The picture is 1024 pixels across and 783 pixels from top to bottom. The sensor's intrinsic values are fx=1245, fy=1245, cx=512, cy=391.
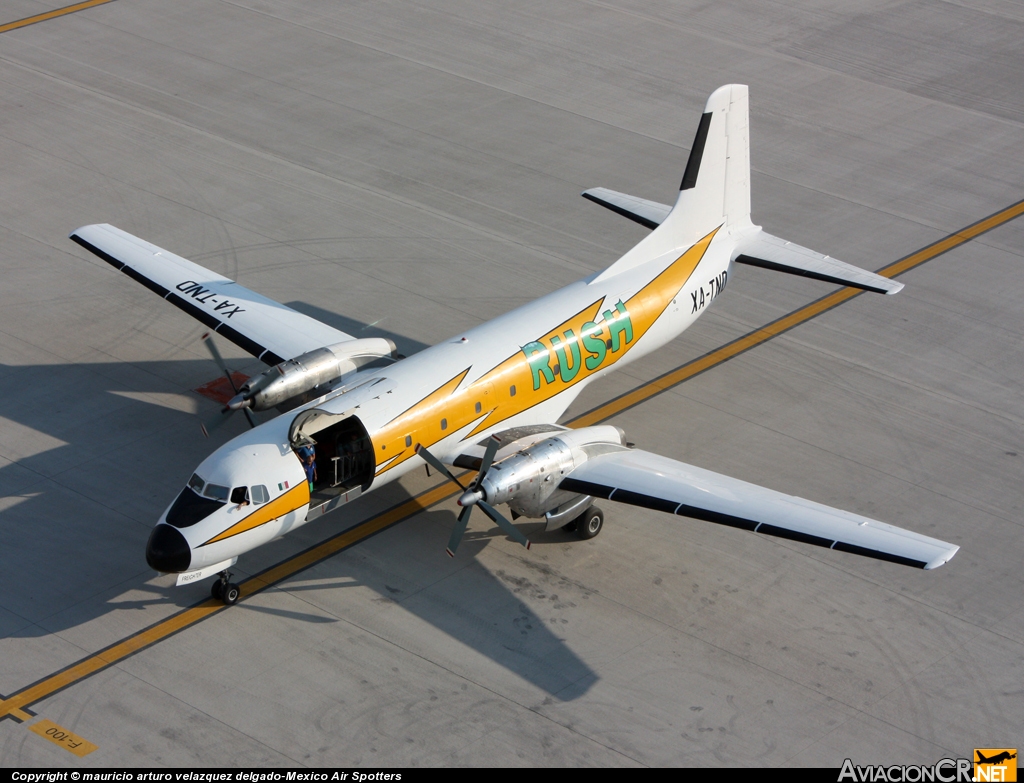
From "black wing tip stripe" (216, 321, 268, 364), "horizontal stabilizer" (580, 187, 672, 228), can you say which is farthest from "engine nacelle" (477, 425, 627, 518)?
"horizontal stabilizer" (580, 187, 672, 228)

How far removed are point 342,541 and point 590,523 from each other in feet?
15.2

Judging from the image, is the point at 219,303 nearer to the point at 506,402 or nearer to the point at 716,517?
the point at 506,402

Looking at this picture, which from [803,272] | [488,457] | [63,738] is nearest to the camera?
[63,738]

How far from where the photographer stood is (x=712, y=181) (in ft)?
91.4

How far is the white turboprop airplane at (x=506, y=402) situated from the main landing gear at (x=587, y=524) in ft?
0.12

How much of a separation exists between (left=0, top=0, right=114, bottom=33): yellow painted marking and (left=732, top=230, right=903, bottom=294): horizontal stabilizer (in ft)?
95.6

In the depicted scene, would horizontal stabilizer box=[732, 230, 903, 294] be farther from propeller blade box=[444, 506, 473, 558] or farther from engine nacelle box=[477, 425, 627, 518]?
propeller blade box=[444, 506, 473, 558]

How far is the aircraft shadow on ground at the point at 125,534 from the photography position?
21.1 m

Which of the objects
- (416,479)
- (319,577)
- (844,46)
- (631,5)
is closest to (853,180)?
(844,46)

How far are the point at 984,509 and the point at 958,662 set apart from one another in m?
4.68

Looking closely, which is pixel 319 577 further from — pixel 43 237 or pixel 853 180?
pixel 853 180

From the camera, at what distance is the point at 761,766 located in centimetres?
1856

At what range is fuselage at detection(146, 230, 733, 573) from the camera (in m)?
20.7

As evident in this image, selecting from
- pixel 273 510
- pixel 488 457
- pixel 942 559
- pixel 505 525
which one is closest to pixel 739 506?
pixel 942 559
